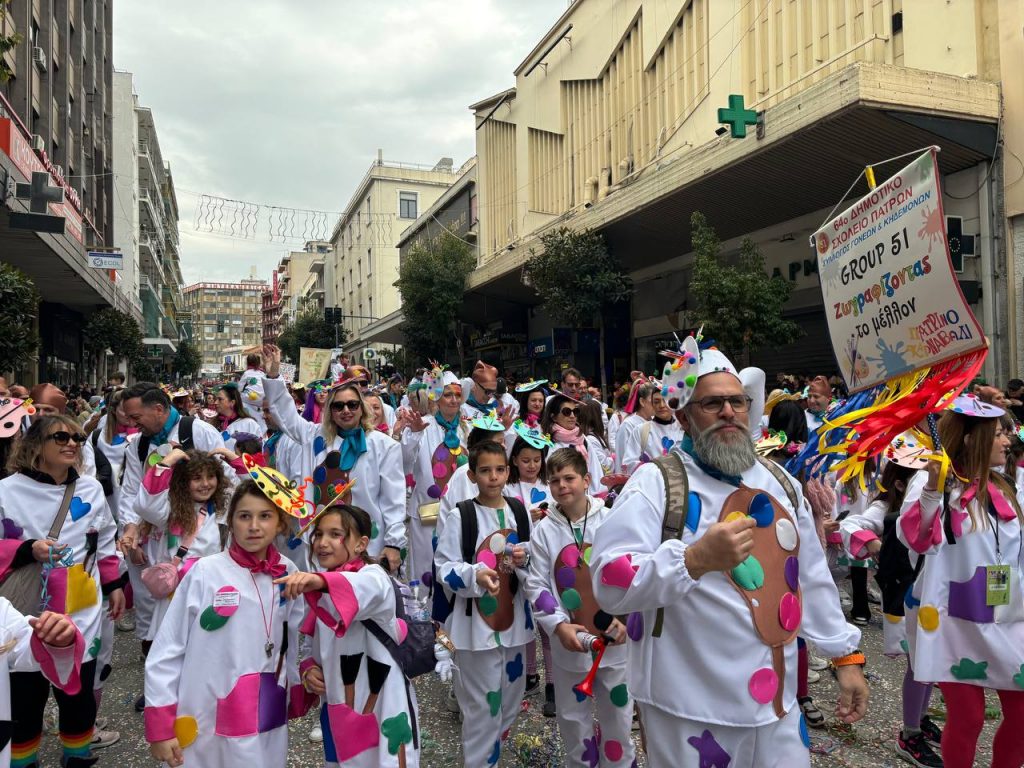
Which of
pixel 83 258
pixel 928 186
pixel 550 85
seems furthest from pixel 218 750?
pixel 550 85

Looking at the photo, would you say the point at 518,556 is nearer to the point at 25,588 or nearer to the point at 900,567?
the point at 900,567

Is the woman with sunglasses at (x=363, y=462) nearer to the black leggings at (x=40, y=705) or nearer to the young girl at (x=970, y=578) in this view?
the black leggings at (x=40, y=705)

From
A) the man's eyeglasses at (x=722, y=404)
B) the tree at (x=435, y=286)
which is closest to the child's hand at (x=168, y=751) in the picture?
the man's eyeglasses at (x=722, y=404)

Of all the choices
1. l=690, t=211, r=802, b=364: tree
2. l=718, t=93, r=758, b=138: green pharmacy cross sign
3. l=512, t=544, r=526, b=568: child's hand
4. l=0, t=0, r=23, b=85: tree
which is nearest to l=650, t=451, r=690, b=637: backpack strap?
l=512, t=544, r=526, b=568: child's hand

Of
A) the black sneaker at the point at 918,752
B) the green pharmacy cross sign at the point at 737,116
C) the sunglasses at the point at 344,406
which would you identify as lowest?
the black sneaker at the point at 918,752

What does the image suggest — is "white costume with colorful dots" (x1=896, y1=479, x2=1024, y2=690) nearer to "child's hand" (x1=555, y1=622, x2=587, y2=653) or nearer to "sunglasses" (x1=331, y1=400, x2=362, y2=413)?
"child's hand" (x1=555, y1=622, x2=587, y2=653)

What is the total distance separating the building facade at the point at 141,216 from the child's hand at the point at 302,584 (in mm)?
35813

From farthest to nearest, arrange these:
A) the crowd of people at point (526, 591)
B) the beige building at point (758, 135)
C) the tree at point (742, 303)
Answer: the tree at point (742, 303) < the beige building at point (758, 135) < the crowd of people at point (526, 591)

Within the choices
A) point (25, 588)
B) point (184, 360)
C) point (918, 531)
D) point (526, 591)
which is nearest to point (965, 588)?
point (918, 531)

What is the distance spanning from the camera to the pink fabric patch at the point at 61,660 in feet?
8.89

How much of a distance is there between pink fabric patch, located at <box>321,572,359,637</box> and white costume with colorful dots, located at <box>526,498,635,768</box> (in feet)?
3.18

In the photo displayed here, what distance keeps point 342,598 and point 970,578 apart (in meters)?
2.71

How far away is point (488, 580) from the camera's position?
11.3ft

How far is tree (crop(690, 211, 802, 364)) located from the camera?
46.5ft
